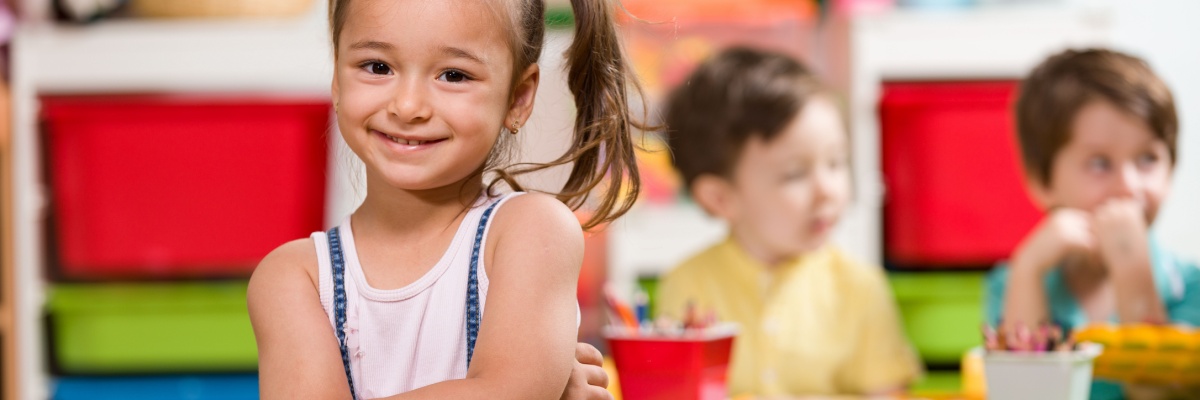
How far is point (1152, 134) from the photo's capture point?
1238 millimetres

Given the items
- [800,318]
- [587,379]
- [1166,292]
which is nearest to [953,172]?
[800,318]

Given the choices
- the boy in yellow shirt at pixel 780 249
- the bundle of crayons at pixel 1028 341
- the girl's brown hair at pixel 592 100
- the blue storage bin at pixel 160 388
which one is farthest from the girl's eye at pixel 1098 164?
the blue storage bin at pixel 160 388

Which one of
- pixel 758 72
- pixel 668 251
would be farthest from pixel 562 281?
pixel 668 251

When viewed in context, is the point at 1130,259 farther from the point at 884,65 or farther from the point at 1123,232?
the point at 884,65

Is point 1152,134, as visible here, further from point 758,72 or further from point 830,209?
point 758,72

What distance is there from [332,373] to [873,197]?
5.22 ft

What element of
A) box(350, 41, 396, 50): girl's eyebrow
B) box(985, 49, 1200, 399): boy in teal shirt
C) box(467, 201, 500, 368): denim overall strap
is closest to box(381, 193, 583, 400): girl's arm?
box(467, 201, 500, 368): denim overall strap

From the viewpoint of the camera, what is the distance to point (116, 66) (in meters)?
2.19

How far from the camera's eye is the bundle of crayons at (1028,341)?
0.89 meters

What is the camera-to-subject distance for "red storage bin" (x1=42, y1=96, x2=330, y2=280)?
2.19 meters

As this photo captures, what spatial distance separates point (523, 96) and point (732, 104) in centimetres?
82

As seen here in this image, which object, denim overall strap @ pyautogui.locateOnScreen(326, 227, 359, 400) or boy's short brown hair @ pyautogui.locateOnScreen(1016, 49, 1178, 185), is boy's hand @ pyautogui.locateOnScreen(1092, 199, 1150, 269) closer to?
boy's short brown hair @ pyautogui.locateOnScreen(1016, 49, 1178, 185)

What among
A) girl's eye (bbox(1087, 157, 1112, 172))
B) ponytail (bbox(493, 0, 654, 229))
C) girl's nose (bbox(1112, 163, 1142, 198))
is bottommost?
girl's nose (bbox(1112, 163, 1142, 198))

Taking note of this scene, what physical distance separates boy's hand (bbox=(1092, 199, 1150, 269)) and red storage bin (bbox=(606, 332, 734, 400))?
53 cm
